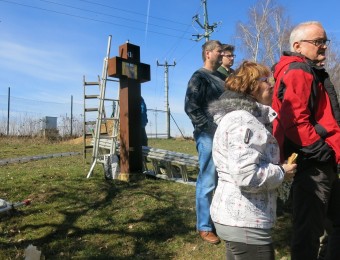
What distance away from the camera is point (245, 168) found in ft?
6.38

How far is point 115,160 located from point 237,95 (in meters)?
4.31

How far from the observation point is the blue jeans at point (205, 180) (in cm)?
383

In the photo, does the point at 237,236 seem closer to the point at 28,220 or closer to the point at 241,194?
the point at 241,194

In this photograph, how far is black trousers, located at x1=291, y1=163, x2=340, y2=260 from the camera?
2.57m

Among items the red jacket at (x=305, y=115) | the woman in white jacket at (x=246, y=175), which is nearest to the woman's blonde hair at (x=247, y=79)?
the woman in white jacket at (x=246, y=175)

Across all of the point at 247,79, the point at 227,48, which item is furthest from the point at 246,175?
the point at 227,48

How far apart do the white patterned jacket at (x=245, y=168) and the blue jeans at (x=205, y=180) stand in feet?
5.45

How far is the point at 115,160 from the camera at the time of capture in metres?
6.24

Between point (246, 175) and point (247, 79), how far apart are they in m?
0.58

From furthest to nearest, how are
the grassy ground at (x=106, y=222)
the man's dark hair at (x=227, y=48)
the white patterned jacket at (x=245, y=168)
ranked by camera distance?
the man's dark hair at (x=227, y=48) < the grassy ground at (x=106, y=222) < the white patterned jacket at (x=245, y=168)

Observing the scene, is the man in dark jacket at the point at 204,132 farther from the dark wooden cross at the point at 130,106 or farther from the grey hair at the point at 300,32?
the dark wooden cross at the point at 130,106

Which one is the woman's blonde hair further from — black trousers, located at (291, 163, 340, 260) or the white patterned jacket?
black trousers, located at (291, 163, 340, 260)

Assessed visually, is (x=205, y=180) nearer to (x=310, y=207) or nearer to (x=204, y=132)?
(x=204, y=132)

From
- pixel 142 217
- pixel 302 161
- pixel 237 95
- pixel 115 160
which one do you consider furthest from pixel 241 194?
pixel 115 160
